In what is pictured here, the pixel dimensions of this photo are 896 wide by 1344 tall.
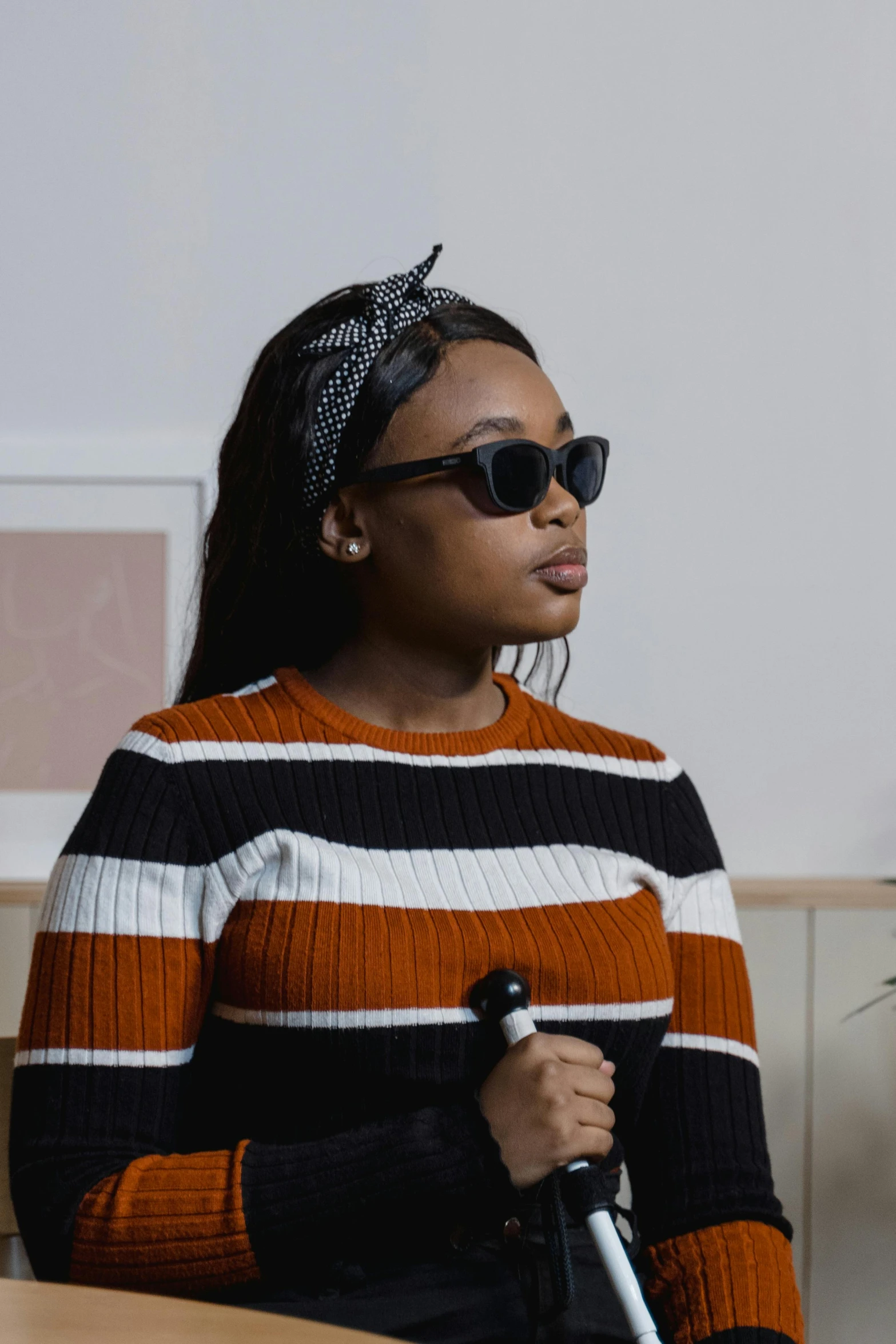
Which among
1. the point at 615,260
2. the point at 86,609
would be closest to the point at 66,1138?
the point at 86,609

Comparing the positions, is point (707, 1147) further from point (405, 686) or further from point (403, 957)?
point (405, 686)

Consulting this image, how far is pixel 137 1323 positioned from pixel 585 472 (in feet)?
2.39

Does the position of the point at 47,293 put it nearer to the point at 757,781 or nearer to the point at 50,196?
the point at 50,196

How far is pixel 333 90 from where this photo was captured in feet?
6.55

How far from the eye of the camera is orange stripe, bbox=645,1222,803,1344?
1.02 meters

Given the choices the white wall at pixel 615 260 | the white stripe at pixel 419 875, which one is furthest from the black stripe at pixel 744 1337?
the white wall at pixel 615 260

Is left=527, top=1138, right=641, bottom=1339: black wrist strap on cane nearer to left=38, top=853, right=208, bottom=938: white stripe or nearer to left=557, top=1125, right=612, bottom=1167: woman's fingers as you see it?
left=557, top=1125, right=612, bottom=1167: woman's fingers

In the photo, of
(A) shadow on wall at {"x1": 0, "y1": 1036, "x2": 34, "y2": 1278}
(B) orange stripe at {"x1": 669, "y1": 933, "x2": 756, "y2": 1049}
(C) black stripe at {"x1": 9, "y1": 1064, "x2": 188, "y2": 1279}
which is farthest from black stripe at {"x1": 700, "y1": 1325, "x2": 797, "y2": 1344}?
(A) shadow on wall at {"x1": 0, "y1": 1036, "x2": 34, "y2": 1278}

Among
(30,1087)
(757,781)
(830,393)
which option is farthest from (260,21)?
(30,1087)

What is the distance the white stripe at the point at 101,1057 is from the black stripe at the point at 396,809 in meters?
0.14

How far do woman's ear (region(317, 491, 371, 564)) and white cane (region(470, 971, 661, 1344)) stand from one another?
360mm

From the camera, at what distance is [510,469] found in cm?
107

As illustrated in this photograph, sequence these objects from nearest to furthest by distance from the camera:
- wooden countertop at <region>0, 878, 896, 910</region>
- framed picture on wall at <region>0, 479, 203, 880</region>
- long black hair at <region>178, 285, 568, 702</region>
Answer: long black hair at <region>178, 285, 568, 702</region> < wooden countertop at <region>0, 878, 896, 910</region> < framed picture on wall at <region>0, 479, 203, 880</region>

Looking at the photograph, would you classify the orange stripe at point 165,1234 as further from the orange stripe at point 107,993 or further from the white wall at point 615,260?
the white wall at point 615,260
